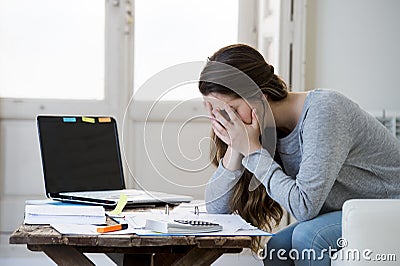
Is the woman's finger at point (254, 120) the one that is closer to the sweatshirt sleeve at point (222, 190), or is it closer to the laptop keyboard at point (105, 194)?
the sweatshirt sleeve at point (222, 190)

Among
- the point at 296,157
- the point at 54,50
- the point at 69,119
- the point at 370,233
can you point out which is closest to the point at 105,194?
the point at 69,119

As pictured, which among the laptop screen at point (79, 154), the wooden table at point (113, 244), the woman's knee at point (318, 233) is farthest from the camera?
the laptop screen at point (79, 154)

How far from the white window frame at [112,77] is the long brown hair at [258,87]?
4.77ft

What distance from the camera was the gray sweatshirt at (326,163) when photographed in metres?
1.61

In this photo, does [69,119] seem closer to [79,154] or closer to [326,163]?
[79,154]

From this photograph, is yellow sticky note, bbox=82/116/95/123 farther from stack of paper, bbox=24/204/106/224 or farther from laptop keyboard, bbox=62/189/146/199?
stack of paper, bbox=24/204/106/224

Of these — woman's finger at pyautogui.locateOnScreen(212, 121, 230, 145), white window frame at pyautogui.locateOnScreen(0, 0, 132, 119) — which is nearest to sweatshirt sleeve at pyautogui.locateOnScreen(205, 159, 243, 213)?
woman's finger at pyautogui.locateOnScreen(212, 121, 230, 145)

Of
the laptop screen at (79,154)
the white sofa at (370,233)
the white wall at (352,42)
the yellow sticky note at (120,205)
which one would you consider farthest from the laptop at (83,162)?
the white wall at (352,42)

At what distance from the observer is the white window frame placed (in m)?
3.29

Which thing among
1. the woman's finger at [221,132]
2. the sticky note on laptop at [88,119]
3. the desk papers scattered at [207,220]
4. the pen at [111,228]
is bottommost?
the desk papers scattered at [207,220]

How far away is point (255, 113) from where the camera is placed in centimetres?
170

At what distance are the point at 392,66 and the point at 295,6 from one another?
1.75 ft

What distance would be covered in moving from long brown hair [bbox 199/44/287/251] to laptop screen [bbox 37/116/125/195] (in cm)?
45

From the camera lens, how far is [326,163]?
161 cm
